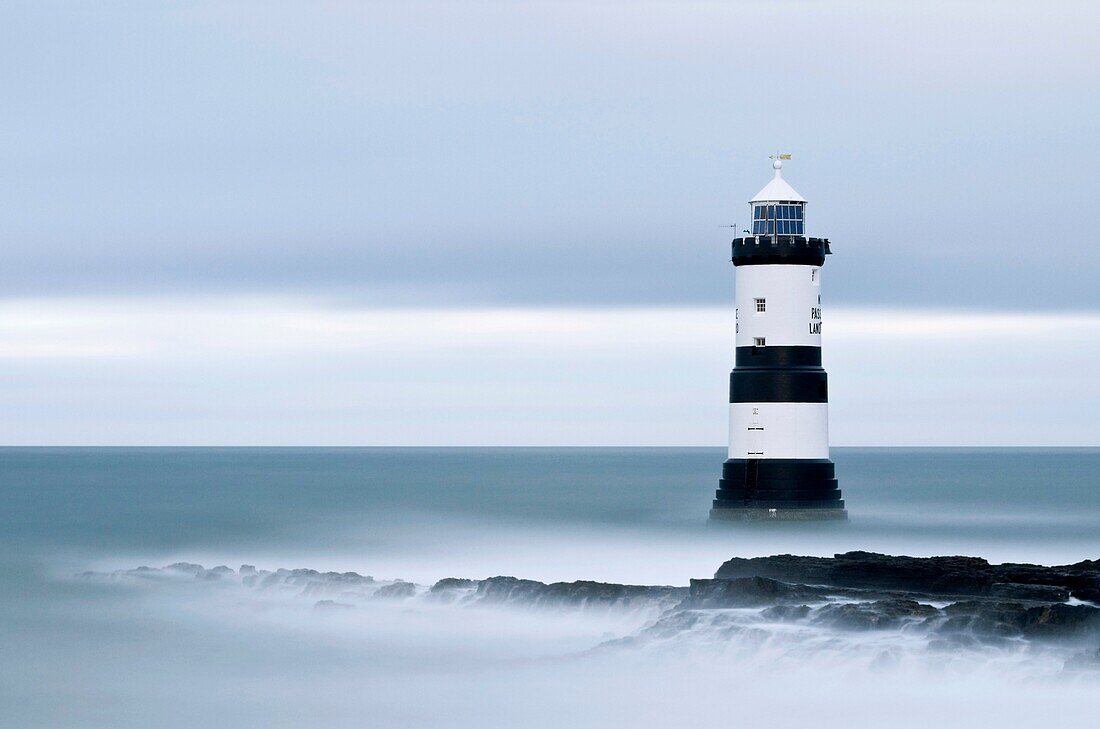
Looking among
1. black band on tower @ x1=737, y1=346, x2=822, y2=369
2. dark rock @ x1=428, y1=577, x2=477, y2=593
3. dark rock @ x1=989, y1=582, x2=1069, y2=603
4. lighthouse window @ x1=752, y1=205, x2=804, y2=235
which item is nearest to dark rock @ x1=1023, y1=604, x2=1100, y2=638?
dark rock @ x1=989, y1=582, x2=1069, y2=603

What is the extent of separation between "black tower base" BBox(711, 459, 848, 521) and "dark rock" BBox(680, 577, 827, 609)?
767 centimetres

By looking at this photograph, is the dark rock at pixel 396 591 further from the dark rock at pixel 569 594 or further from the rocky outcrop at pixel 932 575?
the rocky outcrop at pixel 932 575

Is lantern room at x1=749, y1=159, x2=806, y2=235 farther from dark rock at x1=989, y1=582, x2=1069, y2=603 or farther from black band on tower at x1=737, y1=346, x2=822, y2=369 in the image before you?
dark rock at x1=989, y1=582, x2=1069, y2=603

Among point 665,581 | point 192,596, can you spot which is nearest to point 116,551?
point 192,596

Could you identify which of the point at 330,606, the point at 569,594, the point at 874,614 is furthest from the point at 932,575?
the point at 330,606

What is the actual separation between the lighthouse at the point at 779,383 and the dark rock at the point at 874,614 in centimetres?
856

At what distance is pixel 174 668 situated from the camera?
13.0 metres

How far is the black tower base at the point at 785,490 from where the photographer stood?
21.0m

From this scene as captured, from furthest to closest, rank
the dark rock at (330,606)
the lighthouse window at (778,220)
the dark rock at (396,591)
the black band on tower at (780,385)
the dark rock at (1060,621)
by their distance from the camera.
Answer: the lighthouse window at (778,220) < the black band on tower at (780,385) < the dark rock at (396,591) < the dark rock at (330,606) < the dark rock at (1060,621)

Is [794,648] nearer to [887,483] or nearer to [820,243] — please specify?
[820,243]

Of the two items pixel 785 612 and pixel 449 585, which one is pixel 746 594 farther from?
pixel 449 585

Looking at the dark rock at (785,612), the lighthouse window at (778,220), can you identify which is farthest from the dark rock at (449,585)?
the lighthouse window at (778,220)

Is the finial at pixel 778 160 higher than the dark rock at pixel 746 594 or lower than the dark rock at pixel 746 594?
higher

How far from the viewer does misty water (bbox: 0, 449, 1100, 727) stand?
35.5 ft
